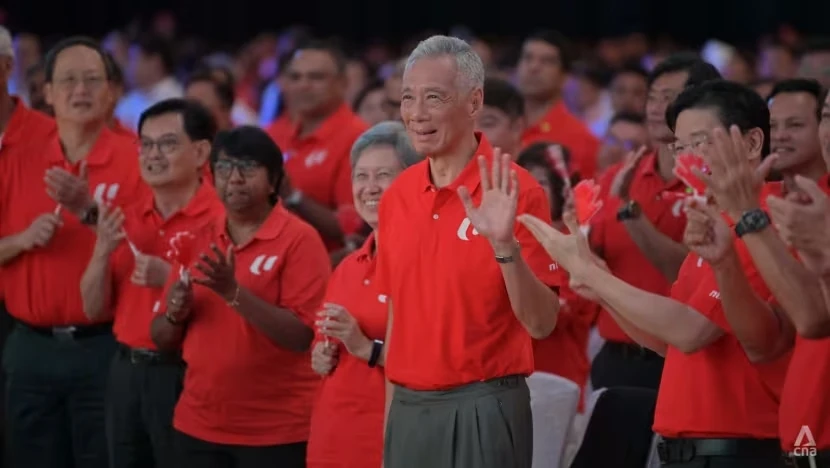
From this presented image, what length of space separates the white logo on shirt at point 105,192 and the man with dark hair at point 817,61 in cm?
350

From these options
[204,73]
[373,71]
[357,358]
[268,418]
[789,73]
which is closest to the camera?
[357,358]

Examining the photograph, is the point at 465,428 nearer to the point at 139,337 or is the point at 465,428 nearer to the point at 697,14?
the point at 139,337

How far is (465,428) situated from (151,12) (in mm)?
14304

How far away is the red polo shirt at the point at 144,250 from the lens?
5703 millimetres

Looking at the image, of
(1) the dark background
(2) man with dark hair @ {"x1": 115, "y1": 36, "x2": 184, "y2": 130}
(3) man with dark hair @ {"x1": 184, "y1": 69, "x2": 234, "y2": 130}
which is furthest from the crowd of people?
(1) the dark background

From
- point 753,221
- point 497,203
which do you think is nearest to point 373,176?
point 497,203

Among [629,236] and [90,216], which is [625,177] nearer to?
[629,236]

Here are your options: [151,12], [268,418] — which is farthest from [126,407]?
[151,12]

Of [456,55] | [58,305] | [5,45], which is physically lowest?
[58,305]

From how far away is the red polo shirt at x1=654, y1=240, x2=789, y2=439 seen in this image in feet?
13.4

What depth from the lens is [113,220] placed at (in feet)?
18.4

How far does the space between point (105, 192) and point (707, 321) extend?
2.87m

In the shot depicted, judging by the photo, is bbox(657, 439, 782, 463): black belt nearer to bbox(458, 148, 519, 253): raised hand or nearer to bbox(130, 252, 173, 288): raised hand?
bbox(458, 148, 519, 253): raised hand

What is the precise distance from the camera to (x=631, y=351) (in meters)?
5.84
